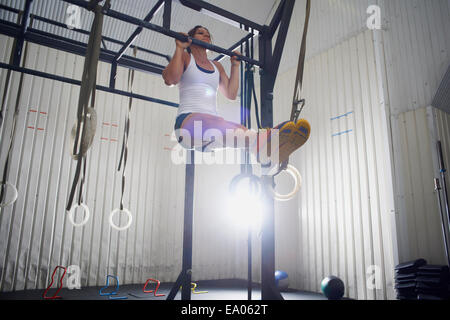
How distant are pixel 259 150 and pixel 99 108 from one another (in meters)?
4.12

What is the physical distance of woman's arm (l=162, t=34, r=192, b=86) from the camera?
2.21 m

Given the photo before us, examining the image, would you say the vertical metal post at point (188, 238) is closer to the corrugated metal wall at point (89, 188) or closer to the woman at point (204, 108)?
the woman at point (204, 108)

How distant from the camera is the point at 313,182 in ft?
17.1

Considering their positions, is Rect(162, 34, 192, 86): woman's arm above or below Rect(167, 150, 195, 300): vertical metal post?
above

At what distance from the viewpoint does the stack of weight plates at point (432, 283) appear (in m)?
3.37

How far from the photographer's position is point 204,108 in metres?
2.38

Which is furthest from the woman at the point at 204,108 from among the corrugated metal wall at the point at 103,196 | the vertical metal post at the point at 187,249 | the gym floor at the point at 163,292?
the corrugated metal wall at the point at 103,196

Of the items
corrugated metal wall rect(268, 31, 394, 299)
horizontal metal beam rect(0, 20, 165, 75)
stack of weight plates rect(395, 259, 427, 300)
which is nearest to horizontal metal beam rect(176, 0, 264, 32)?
horizontal metal beam rect(0, 20, 165, 75)

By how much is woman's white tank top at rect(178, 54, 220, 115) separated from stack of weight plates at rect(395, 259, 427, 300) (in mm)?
2868

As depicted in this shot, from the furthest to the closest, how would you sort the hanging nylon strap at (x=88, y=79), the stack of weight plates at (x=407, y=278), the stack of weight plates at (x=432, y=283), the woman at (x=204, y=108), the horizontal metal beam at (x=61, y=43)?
the stack of weight plates at (x=407, y=278)
the stack of weight plates at (x=432, y=283)
the horizontal metal beam at (x=61, y=43)
the woman at (x=204, y=108)
the hanging nylon strap at (x=88, y=79)

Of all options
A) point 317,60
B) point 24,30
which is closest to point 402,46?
point 317,60

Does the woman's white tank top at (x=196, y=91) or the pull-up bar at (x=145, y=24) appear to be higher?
the pull-up bar at (x=145, y=24)

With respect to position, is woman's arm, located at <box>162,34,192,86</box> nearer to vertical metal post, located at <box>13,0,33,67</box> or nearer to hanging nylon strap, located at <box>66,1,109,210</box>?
hanging nylon strap, located at <box>66,1,109,210</box>

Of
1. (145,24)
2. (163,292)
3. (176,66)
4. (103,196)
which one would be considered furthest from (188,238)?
(103,196)
